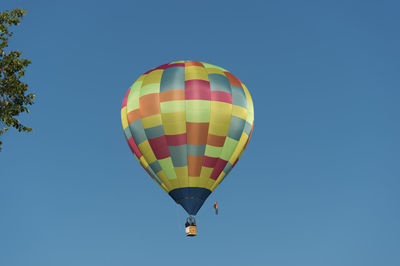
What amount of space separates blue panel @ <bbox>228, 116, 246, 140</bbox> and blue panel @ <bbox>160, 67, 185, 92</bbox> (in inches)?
171

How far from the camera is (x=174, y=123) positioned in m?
40.8

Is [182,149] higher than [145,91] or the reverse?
the reverse

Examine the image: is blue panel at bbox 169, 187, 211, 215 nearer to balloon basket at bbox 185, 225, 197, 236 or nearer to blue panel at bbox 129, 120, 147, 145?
balloon basket at bbox 185, 225, 197, 236

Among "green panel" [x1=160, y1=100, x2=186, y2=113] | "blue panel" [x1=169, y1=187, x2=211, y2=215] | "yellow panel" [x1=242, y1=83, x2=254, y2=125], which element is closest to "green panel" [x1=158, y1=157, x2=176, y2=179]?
"blue panel" [x1=169, y1=187, x2=211, y2=215]

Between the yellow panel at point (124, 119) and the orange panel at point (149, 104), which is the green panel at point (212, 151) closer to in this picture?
the orange panel at point (149, 104)

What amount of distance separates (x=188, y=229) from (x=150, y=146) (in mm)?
6465

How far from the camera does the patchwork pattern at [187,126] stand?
40.9 meters

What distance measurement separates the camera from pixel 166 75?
42594 millimetres

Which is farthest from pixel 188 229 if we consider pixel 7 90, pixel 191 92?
pixel 7 90

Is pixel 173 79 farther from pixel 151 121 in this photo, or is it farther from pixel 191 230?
pixel 191 230

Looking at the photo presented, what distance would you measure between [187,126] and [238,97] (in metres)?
4.64

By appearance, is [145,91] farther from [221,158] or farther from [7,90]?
[7,90]

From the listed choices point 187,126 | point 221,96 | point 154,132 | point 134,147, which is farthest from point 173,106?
point 134,147

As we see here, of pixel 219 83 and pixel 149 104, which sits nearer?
pixel 149 104
